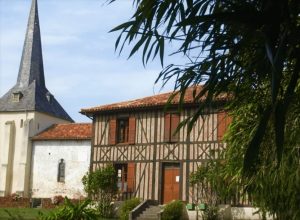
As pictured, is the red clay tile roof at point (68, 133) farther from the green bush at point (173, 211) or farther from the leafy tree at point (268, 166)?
the leafy tree at point (268, 166)

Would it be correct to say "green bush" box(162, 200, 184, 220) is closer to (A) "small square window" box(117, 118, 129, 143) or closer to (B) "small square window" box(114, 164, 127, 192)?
(B) "small square window" box(114, 164, 127, 192)

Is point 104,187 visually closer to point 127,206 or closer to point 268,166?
point 127,206

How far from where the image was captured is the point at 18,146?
31062 millimetres

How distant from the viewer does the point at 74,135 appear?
2762 centimetres

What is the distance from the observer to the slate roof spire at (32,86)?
3338 cm

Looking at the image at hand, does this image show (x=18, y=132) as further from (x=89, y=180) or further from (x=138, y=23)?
(x=138, y=23)

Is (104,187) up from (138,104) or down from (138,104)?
down

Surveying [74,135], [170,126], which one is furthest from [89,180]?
[74,135]

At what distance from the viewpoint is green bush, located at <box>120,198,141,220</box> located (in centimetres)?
1942

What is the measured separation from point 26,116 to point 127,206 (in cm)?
1447

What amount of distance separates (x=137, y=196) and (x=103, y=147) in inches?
111

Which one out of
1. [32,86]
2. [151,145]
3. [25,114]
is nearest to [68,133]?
[25,114]

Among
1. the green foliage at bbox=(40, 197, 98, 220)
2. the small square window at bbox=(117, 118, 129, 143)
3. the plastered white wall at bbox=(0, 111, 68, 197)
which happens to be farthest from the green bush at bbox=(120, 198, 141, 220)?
the green foliage at bbox=(40, 197, 98, 220)

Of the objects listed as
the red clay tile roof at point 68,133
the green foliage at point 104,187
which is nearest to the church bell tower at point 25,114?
the red clay tile roof at point 68,133
